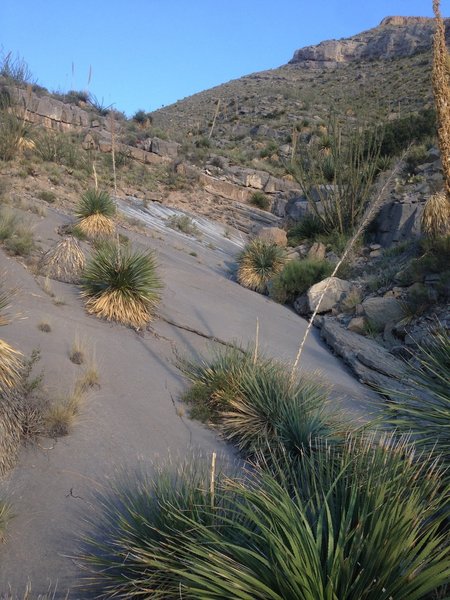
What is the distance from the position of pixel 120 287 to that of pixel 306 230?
14575 mm

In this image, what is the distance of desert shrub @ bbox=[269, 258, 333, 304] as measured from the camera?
17062 mm

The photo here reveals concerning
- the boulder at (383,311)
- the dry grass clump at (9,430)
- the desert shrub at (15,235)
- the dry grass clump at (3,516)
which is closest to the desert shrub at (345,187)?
the boulder at (383,311)

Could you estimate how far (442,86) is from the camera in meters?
9.76

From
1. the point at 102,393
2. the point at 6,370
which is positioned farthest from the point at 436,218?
the point at 6,370

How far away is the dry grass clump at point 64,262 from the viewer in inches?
435

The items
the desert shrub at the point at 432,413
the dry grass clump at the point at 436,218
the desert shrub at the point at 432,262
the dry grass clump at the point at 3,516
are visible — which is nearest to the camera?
the dry grass clump at the point at 3,516

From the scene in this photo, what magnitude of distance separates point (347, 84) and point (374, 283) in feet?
175

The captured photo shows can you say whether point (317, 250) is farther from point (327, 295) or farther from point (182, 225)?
point (182, 225)

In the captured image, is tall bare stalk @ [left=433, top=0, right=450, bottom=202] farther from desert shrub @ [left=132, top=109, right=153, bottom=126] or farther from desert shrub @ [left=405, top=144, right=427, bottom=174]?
desert shrub @ [left=132, top=109, right=153, bottom=126]

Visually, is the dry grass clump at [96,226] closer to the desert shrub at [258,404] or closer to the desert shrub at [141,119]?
the desert shrub at [258,404]

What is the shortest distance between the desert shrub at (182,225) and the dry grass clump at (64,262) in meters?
11.2

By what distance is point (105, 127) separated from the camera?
116 ft

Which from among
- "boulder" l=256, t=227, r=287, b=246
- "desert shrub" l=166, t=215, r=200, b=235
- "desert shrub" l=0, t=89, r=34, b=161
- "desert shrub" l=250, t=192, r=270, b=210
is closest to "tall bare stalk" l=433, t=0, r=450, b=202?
"boulder" l=256, t=227, r=287, b=246

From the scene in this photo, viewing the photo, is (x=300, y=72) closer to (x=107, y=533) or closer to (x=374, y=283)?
(x=374, y=283)
